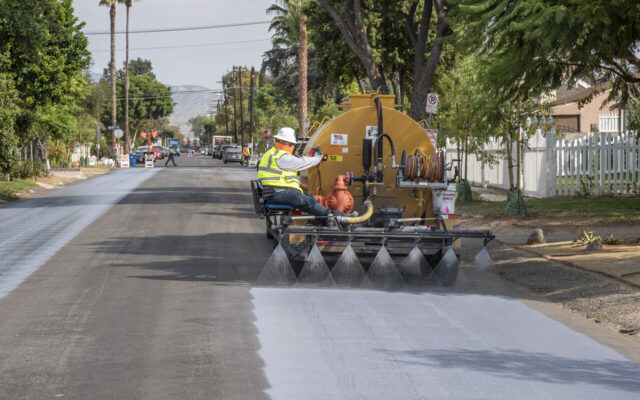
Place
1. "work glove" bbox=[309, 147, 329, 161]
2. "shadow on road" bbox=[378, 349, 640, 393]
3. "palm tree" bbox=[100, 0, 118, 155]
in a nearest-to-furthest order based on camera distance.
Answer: "shadow on road" bbox=[378, 349, 640, 393] → "work glove" bbox=[309, 147, 329, 161] → "palm tree" bbox=[100, 0, 118, 155]

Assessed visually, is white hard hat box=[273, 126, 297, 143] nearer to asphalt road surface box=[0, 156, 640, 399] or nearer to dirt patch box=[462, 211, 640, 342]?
asphalt road surface box=[0, 156, 640, 399]

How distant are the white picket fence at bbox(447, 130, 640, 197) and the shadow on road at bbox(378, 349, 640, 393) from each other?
1523cm

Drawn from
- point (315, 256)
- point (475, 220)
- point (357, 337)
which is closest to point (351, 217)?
point (315, 256)

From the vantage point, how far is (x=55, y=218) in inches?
776

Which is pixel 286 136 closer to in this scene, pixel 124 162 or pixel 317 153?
pixel 317 153

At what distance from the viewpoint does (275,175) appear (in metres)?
11.8

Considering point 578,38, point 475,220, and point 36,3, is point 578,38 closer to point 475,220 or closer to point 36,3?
point 475,220

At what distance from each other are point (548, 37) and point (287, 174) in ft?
13.1

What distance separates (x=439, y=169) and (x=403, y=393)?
240 inches

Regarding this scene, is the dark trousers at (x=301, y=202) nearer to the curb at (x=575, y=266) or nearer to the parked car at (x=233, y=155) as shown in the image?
the curb at (x=575, y=266)

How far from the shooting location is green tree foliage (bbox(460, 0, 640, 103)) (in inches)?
440

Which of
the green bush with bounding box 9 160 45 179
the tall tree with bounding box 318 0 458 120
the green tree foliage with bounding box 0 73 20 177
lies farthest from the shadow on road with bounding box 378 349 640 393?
the green bush with bounding box 9 160 45 179

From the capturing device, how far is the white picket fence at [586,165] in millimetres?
22484

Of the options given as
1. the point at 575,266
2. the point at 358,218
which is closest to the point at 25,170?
the point at 358,218
